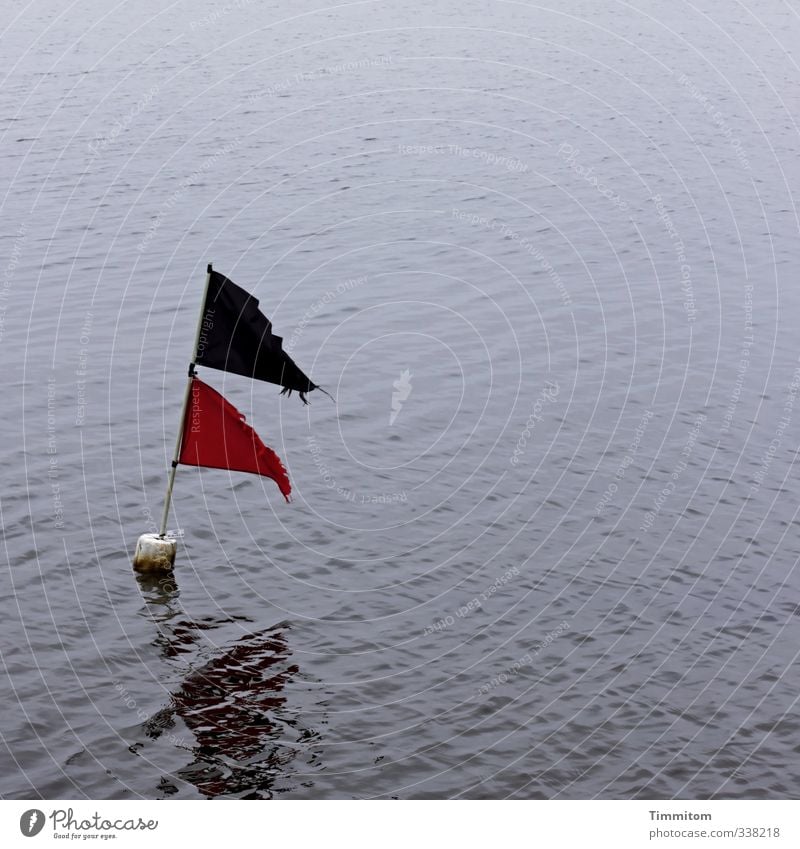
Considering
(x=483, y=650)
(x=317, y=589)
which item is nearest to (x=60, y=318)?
(x=317, y=589)

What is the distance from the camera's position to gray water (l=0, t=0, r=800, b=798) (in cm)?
1667

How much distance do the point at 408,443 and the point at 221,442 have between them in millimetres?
6591

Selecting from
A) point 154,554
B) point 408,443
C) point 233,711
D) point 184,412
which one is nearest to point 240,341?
point 184,412

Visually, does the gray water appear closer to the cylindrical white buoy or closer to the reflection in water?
the reflection in water

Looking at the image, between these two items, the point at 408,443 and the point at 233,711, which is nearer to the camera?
the point at 233,711

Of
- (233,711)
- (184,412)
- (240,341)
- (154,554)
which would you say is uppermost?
(240,341)

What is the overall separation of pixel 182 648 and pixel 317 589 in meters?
2.77

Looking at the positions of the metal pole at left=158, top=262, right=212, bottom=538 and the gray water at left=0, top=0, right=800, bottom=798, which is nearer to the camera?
the gray water at left=0, top=0, right=800, bottom=798
